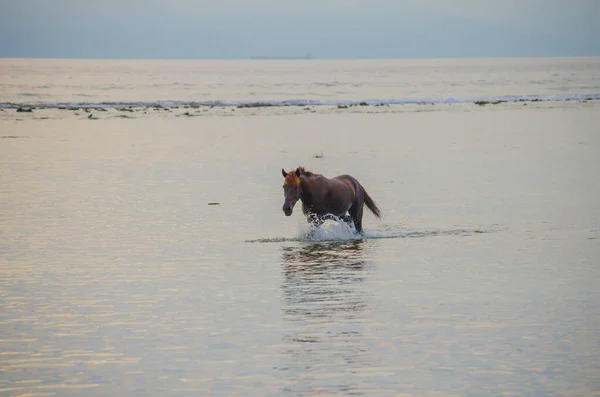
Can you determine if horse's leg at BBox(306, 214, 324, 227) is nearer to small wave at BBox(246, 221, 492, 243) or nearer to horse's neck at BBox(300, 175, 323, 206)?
small wave at BBox(246, 221, 492, 243)

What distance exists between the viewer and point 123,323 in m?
11.5

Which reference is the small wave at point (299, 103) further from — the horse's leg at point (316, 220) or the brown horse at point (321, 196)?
the horse's leg at point (316, 220)

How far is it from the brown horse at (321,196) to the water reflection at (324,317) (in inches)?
29.0

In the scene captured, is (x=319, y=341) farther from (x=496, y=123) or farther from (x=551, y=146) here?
(x=496, y=123)

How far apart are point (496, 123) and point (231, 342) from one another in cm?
4129

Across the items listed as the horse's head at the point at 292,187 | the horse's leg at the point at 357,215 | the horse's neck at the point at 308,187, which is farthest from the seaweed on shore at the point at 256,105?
the horse's head at the point at 292,187

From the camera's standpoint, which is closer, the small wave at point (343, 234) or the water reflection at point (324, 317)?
the water reflection at point (324, 317)

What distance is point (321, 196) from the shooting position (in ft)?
56.4

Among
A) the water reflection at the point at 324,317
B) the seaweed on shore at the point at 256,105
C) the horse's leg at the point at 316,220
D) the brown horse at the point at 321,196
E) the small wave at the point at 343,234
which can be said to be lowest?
the water reflection at the point at 324,317

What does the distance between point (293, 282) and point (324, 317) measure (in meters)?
2.10

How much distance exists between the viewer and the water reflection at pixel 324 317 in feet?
30.6

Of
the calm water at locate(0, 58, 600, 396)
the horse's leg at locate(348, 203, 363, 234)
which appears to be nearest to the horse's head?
the calm water at locate(0, 58, 600, 396)

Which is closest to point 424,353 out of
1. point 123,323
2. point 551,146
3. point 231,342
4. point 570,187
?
point 231,342

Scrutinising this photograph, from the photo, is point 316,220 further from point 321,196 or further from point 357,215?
point 357,215
